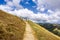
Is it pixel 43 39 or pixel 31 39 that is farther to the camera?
pixel 43 39

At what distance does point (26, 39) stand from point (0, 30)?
477 cm

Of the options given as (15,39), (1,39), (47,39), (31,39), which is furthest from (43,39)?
(1,39)

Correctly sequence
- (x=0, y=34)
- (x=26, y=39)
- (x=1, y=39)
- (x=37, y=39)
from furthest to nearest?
(x=37, y=39)
(x=26, y=39)
(x=0, y=34)
(x=1, y=39)

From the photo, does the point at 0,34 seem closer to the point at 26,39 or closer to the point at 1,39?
the point at 1,39

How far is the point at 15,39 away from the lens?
24.3 metres

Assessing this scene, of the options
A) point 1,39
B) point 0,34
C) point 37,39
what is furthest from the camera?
point 37,39

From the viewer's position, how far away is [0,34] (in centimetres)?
A: 2430

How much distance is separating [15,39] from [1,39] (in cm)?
224

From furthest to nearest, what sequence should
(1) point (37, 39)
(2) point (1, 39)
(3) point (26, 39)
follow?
(1) point (37, 39) < (3) point (26, 39) < (2) point (1, 39)

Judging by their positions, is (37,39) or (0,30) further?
(37,39)

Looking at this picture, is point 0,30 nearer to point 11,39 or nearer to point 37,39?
point 11,39

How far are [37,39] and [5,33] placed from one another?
7.55 metres

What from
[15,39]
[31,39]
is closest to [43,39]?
[31,39]

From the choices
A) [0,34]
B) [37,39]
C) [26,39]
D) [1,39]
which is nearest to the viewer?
[1,39]
